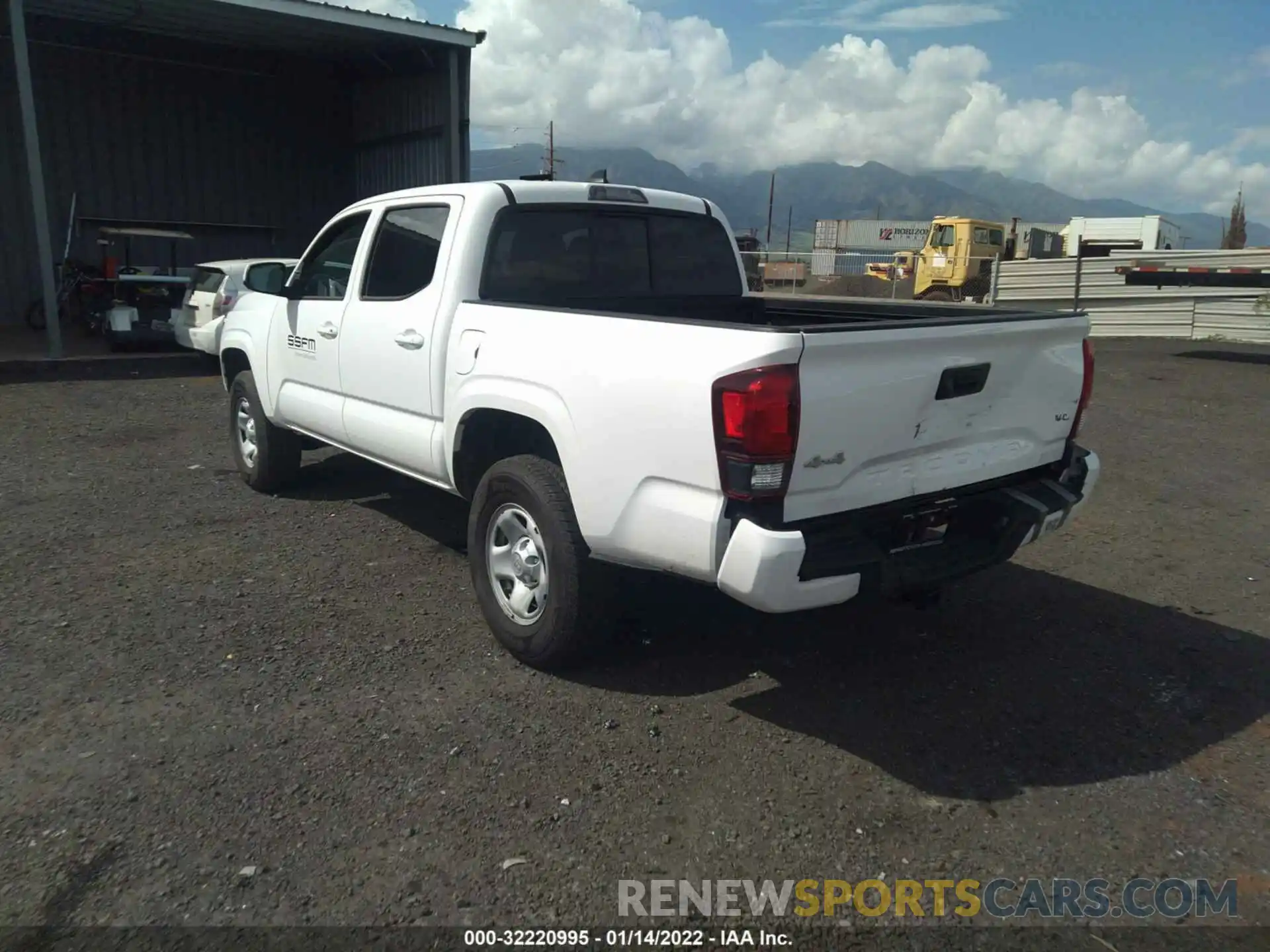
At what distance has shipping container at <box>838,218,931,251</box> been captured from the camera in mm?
68438

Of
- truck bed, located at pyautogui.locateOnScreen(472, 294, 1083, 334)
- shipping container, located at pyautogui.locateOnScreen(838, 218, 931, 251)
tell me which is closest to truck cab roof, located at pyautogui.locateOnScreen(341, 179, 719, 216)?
truck bed, located at pyautogui.locateOnScreen(472, 294, 1083, 334)

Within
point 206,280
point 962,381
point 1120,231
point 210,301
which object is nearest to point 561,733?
point 962,381

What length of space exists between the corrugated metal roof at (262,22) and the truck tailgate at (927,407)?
13472 mm

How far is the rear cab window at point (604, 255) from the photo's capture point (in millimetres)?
4628

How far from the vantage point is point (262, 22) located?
597 inches

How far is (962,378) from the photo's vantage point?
3.60m

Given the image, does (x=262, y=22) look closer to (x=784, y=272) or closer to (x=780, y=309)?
(x=780, y=309)

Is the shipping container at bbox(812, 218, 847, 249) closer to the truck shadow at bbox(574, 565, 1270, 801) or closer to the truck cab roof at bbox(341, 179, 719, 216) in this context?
the truck cab roof at bbox(341, 179, 719, 216)

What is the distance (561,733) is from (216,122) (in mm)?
19840

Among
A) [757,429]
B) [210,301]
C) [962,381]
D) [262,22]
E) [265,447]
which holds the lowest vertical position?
[265,447]

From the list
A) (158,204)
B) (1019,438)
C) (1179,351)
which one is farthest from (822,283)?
(1019,438)

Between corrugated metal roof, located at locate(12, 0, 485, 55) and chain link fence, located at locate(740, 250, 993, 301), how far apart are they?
881 cm

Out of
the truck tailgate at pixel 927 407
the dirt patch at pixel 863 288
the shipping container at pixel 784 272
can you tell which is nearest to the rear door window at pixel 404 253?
the truck tailgate at pixel 927 407

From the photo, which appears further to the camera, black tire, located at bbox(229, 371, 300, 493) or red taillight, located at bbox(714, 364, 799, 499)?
black tire, located at bbox(229, 371, 300, 493)
